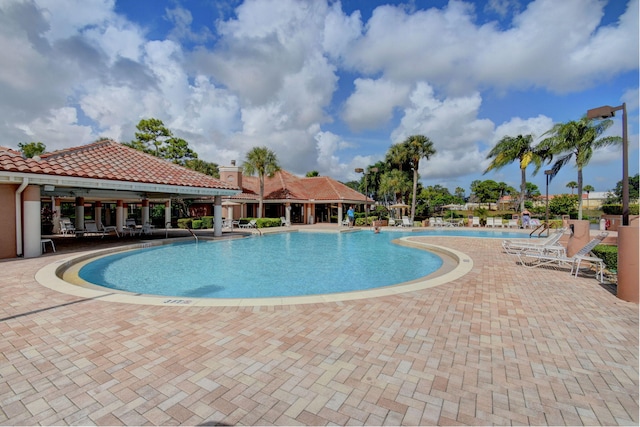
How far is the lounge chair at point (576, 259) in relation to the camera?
7.64 m

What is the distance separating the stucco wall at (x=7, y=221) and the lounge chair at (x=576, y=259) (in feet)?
57.1

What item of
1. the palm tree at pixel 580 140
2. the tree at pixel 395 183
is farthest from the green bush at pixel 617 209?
the tree at pixel 395 183

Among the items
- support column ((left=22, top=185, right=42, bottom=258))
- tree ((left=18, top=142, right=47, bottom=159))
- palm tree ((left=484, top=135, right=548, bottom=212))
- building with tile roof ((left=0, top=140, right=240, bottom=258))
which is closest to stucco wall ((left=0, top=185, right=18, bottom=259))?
building with tile roof ((left=0, top=140, right=240, bottom=258))

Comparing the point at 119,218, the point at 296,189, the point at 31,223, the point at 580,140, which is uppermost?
the point at 580,140

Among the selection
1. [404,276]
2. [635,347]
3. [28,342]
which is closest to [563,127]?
[404,276]

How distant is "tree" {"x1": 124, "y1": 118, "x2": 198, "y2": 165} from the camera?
33.4m

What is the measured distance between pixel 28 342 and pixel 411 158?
34.6m

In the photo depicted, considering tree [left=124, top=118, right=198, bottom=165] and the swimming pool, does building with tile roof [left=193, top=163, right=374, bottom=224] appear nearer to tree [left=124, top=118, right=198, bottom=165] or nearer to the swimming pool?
tree [left=124, top=118, right=198, bottom=165]

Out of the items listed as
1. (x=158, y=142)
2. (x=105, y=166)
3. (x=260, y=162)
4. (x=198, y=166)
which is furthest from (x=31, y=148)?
(x=105, y=166)

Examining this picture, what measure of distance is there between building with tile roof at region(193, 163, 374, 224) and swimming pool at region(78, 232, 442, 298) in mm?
15446

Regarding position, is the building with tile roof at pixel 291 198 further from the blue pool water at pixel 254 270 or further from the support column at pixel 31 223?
the support column at pixel 31 223

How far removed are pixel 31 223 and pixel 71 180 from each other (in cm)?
208

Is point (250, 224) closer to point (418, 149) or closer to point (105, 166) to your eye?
point (105, 166)

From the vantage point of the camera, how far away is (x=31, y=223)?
10.7 meters
